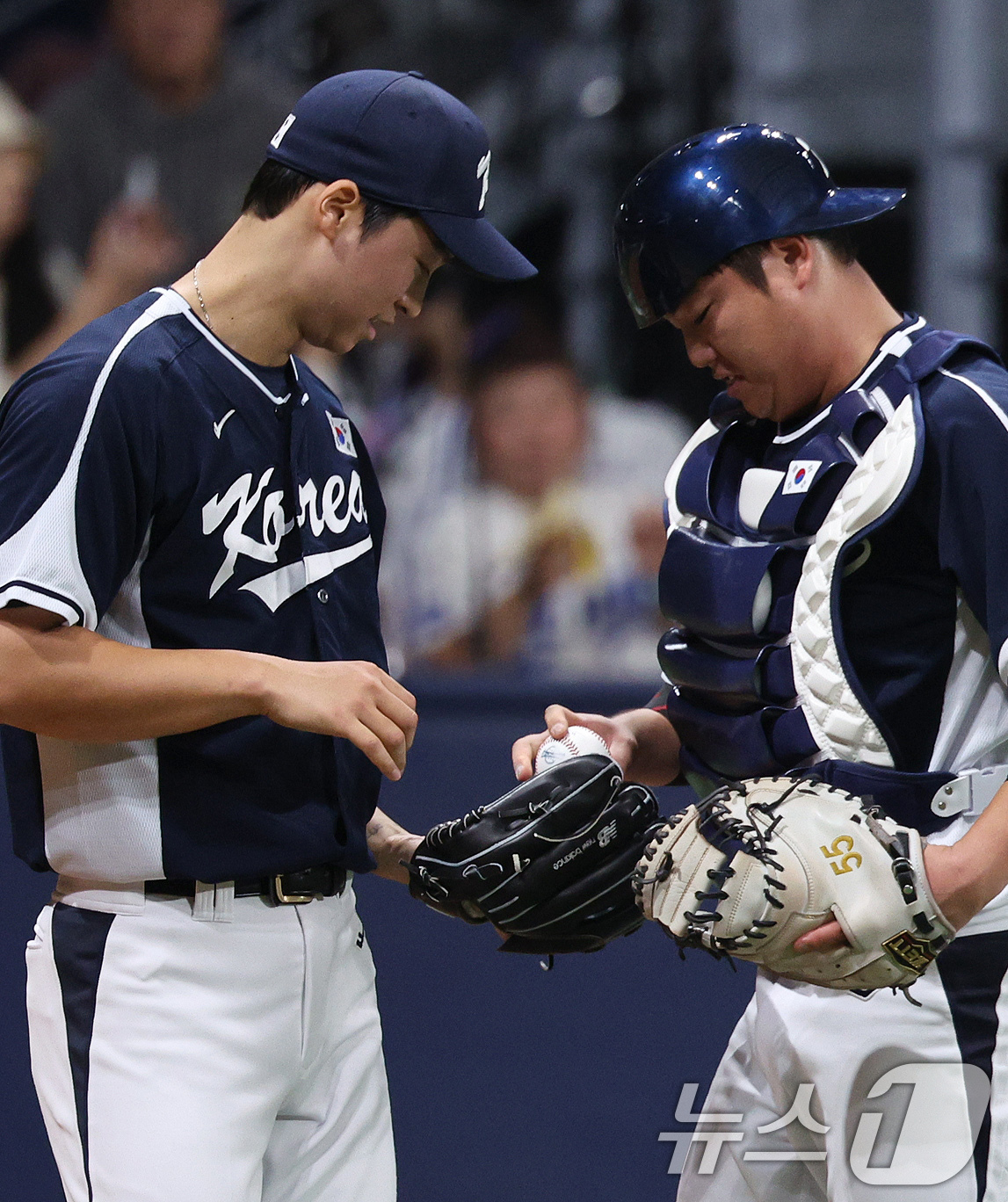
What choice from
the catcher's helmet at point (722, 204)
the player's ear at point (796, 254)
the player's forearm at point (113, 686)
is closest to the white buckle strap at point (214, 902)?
the player's forearm at point (113, 686)

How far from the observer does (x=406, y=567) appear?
498 centimetres

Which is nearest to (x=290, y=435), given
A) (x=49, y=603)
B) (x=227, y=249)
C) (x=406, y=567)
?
(x=227, y=249)

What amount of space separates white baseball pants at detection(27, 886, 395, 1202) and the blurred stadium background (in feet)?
9.34

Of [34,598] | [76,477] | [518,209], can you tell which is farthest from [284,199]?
[518,209]

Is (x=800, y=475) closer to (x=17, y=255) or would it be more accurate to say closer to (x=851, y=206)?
(x=851, y=206)

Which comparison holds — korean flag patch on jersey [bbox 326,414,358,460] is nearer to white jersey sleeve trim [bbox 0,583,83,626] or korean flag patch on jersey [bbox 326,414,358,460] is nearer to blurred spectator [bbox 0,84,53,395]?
white jersey sleeve trim [bbox 0,583,83,626]

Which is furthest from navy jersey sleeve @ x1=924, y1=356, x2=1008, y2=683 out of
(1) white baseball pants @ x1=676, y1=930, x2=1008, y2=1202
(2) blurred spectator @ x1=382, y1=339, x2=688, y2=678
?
(2) blurred spectator @ x1=382, y1=339, x2=688, y2=678

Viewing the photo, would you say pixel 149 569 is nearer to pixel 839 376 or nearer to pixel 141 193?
pixel 839 376

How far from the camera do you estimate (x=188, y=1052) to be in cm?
169

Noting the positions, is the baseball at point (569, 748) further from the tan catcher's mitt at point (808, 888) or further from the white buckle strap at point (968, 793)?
the white buckle strap at point (968, 793)

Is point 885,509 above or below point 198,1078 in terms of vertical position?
above

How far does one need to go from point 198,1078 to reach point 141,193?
406cm

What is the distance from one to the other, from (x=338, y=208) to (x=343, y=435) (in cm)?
33

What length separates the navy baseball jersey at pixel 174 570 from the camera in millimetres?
1597
